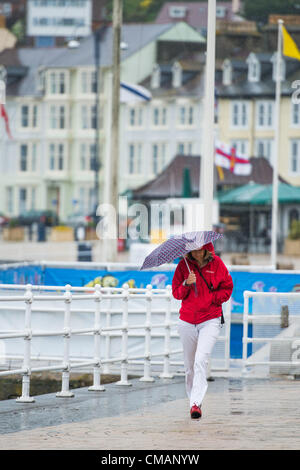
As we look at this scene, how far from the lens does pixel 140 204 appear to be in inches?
2704

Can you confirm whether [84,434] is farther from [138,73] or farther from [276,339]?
[138,73]

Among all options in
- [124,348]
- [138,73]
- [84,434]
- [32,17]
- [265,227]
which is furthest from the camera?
[32,17]

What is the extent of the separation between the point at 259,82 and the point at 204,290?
238 feet

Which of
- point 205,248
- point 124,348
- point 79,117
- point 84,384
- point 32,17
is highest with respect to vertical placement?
point 32,17

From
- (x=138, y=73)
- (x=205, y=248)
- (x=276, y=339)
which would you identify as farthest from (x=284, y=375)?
(x=138, y=73)

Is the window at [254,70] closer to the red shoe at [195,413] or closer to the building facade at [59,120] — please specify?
the building facade at [59,120]

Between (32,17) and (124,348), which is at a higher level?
(32,17)

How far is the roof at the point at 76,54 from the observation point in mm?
90000

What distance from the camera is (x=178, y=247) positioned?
11.0 meters

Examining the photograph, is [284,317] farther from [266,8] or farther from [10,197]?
[10,197]

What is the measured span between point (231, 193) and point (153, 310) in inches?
1730

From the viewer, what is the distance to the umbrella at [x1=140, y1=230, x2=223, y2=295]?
431 inches

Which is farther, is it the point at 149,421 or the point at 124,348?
the point at 124,348

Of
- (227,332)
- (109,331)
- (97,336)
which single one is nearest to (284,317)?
(227,332)
